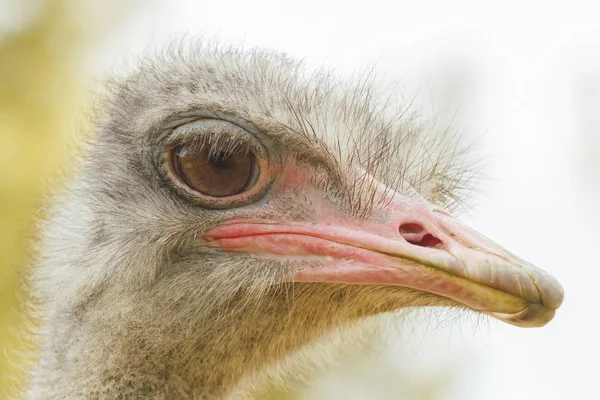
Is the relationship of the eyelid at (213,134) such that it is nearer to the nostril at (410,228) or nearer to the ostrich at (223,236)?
the ostrich at (223,236)

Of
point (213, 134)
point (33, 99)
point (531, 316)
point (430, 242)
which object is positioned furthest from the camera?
point (33, 99)

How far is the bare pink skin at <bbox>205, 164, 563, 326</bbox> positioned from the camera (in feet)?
6.20

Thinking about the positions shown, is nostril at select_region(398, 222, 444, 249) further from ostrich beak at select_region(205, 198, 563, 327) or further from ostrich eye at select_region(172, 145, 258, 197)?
ostrich eye at select_region(172, 145, 258, 197)

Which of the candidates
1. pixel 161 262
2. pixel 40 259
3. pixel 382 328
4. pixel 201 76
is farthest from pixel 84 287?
pixel 382 328

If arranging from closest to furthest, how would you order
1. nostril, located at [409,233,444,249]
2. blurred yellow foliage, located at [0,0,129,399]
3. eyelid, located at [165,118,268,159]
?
nostril, located at [409,233,444,249]
eyelid, located at [165,118,268,159]
blurred yellow foliage, located at [0,0,129,399]

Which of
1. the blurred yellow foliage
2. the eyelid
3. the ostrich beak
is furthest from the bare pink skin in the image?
the blurred yellow foliage

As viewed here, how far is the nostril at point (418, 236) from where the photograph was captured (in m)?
2.04

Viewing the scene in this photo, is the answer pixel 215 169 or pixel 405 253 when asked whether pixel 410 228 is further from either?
pixel 215 169

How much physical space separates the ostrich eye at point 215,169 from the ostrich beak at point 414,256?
10 centimetres

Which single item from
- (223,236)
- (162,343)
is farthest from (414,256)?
(162,343)

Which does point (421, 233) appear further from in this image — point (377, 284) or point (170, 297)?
point (170, 297)

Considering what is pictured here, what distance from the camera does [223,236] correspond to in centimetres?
223

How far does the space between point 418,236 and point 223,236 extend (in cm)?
50

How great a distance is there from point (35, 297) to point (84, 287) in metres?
0.45
